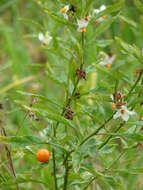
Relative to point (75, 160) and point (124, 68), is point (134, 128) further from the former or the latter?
point (124, 68)

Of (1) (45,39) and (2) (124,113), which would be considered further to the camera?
(1) (45,39)

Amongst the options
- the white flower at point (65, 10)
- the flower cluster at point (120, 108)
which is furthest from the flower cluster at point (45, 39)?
the flower cluster at point (120, 108)

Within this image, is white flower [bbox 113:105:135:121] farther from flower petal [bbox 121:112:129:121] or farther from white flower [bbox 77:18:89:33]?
white flower [bbox 77:18:89:33]

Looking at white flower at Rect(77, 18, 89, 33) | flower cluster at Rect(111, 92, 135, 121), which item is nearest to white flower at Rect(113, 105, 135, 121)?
flower cluster at Rect(111, 92, 135, 121)

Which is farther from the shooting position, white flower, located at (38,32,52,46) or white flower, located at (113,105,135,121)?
white flower, located at (38,32,52,46)

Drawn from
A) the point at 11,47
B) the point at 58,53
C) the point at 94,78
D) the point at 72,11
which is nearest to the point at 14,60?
the point at 11,47

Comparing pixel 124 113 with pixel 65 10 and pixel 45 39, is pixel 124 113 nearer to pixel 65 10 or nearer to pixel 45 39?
pixel 65 10

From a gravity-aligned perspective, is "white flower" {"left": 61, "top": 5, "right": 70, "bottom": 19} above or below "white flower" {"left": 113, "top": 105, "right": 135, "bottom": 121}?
above

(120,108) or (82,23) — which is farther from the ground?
(82,23)

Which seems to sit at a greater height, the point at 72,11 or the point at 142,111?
the point at 72,11

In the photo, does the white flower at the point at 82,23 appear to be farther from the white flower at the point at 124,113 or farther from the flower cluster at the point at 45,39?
the flower cluster at the point at 45,39

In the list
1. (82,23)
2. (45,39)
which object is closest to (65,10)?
(82,23)
